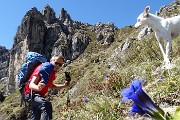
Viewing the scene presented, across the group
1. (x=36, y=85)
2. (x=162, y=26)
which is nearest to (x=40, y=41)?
(x=162, y=26)

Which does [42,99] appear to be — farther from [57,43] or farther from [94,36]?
[94,36]

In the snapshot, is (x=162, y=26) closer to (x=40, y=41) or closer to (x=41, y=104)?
(x=41, y=104)

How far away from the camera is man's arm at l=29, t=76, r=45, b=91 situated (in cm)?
528

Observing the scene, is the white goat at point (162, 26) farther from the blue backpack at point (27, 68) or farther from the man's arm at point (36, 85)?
the man's arm at point (36, 85)

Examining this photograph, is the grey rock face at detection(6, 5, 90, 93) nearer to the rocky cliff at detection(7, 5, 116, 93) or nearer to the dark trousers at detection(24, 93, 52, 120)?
the rocky cliff at detection(7, 5, 116, 93)

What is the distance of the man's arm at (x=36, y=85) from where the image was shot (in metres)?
5.28

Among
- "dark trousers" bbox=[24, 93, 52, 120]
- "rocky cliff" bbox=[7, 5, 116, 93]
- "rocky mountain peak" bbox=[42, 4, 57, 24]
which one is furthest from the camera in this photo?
"rocky mountain peak" bbox=[42, 4, 57, 24]

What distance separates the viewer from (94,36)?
188750mm

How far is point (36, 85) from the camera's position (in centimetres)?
536

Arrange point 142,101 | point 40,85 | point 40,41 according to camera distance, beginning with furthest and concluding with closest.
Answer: point 40,41, point 40,85, point 142,101

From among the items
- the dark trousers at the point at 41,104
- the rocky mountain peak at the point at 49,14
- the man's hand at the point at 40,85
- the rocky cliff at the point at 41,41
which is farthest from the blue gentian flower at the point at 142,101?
the rocky mountain peak at the point at 49,14

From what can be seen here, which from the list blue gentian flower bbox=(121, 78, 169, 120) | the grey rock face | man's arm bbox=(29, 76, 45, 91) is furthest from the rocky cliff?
blue gentian flower bbox=(121, 78, 169, 120)

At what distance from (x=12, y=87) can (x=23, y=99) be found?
518 feet

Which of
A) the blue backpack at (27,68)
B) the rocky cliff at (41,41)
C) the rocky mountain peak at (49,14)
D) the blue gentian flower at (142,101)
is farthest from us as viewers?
the rocky mountain peak at (49,14)
